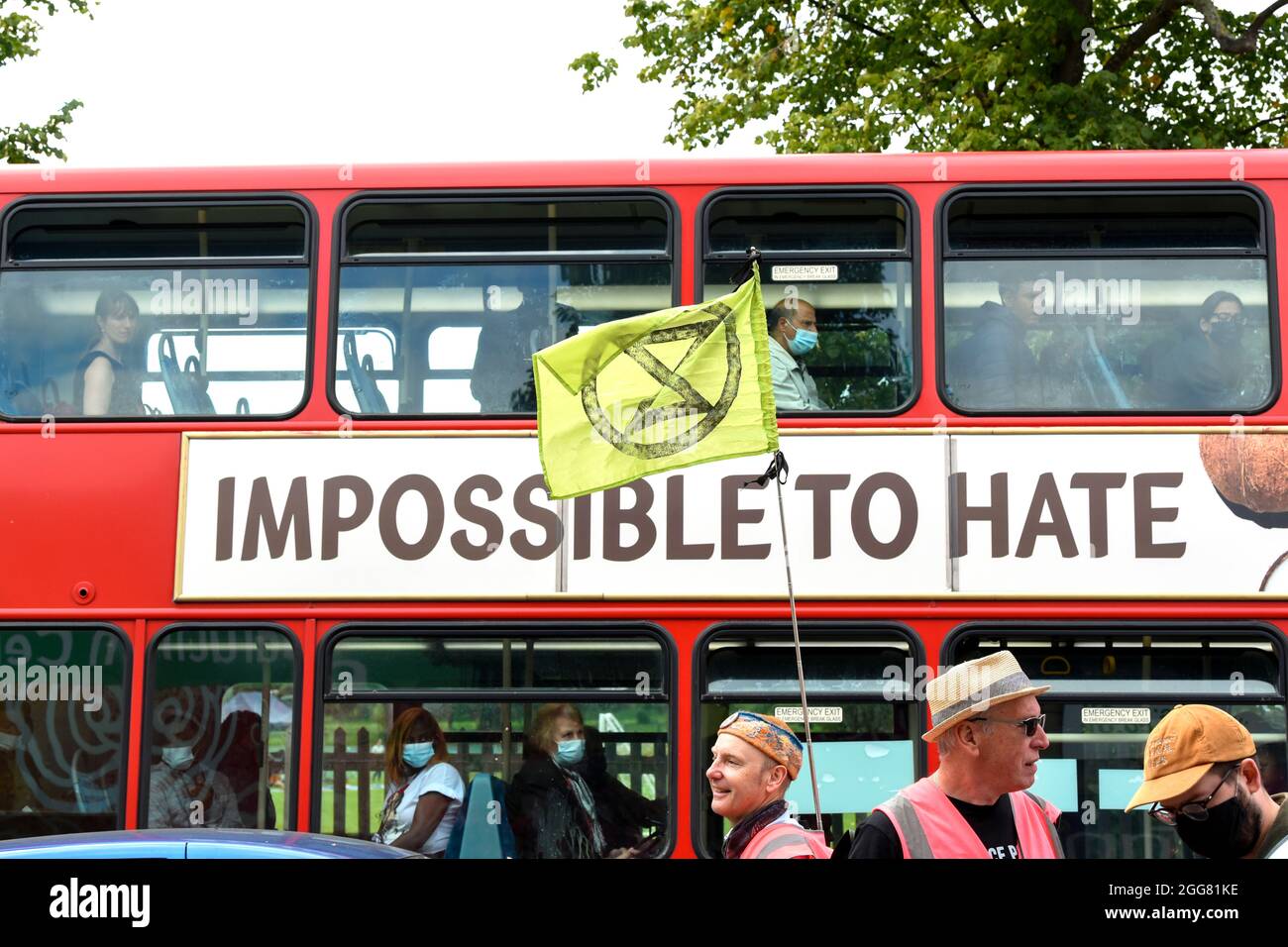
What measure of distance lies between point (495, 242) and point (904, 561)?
98.3 inches

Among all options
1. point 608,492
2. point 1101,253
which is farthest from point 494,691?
point 1101,253

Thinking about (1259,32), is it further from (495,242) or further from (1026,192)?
(495,242)

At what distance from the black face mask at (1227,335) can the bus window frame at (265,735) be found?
14.9 feet

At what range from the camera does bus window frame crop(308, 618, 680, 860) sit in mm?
6938

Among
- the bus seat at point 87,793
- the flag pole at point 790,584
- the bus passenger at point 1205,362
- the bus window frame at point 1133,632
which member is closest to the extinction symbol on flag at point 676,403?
the flag pole at point 790,584

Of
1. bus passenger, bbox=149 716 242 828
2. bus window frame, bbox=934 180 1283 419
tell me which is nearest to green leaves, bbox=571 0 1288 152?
bus window frame, bbox=934 180 1283 419

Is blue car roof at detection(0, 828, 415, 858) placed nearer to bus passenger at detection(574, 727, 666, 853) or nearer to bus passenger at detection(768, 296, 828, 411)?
bus passenger at detection(574, 727, 666, 853)

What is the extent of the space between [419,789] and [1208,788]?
3.61 meters

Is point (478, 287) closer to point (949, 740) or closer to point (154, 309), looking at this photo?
point (154, 309)

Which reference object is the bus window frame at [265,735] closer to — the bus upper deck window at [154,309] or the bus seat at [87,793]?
the bus seat at [87,793]

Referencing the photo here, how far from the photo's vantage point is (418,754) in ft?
22.9

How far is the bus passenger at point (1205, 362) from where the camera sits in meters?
7.11

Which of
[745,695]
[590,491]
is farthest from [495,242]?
[745,695]
